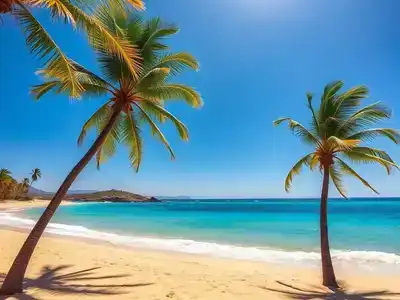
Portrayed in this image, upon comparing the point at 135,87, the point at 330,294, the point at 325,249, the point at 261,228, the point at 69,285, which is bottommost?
the point at 69,285

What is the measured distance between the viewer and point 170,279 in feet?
24.3

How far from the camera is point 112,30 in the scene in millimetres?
7141

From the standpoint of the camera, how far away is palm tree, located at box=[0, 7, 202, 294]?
7.22 metres

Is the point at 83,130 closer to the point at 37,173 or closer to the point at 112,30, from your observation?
the point at 112,30

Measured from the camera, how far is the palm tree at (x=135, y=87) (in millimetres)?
7219

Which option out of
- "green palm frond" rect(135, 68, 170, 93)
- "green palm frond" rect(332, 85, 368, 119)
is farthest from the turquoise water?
"green palm frond" rect(135, 68, 170, 93)

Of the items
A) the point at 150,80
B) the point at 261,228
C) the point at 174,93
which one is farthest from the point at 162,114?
the point at 261,228

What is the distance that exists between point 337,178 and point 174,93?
537 cm

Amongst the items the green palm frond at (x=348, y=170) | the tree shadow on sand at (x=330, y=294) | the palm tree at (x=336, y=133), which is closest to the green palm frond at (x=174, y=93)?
the palm tree at (x=336, y=133)

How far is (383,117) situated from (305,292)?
4.76 metres

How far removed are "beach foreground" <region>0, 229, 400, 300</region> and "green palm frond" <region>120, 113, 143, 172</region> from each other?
122 inches

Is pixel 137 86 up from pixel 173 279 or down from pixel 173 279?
up

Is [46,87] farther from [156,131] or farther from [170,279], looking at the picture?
[170,279]

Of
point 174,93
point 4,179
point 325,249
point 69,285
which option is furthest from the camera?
point 4,179
